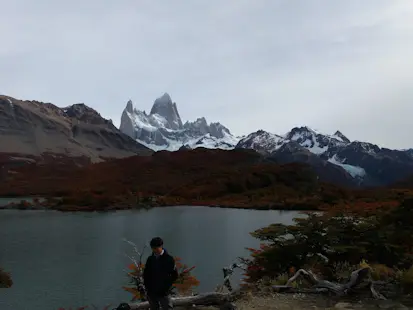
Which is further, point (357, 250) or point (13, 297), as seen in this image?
point (13, 297)

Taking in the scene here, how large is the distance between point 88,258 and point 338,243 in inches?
818

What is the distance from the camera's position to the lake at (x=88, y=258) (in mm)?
21797

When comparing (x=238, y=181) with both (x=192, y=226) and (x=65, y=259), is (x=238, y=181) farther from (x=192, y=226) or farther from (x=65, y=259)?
(x=65, y=259)

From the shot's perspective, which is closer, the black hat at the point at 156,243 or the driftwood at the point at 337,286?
the black hat at the point at 156,243

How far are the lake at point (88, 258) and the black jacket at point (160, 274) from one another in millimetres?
13634

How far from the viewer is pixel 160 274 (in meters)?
7.39

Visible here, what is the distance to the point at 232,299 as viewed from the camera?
10680 mm

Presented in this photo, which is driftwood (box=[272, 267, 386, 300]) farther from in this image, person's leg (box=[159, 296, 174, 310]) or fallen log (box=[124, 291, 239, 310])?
person's leg (box=[159, 296, 174, 310])

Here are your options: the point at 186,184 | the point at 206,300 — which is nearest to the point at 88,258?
the point at 206,300

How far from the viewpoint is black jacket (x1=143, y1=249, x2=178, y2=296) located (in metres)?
7.34

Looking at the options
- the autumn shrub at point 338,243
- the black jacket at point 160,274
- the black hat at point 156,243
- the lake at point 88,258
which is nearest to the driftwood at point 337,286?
the autumn shrub at point 338,243

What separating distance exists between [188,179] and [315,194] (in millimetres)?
45785

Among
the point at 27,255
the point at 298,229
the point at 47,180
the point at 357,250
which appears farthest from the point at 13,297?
the point at 47,180

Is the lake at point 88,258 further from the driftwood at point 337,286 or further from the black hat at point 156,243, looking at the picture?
the black hat at point 156,243
